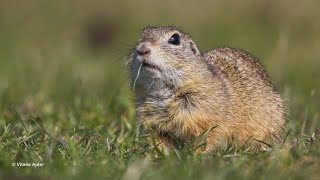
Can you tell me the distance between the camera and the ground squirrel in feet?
19.8

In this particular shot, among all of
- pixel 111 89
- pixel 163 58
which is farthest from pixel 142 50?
pixel 111 89

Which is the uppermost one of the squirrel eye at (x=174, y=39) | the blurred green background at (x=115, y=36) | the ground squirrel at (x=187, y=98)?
the squirrel eye at (x=174, y=39)

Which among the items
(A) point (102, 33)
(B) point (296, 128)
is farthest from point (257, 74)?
(A) point (102, 33)

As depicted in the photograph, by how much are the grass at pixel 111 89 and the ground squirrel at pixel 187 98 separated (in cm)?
23

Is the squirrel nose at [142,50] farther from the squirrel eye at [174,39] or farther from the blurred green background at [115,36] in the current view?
the blurred green background at [115,36]

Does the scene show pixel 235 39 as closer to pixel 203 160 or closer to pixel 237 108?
pixel 237 108

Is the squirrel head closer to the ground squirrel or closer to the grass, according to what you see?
the ground squirrel

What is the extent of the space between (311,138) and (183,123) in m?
1.02

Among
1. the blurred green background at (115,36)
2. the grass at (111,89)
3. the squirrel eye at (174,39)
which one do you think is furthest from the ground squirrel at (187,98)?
the blurred green background at (115,36)

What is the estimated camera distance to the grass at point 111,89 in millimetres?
4914

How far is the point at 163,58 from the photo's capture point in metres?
6.01

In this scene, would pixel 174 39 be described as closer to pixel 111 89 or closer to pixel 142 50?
pixel 142 50

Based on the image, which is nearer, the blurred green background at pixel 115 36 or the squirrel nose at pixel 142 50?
the squirrel nose at pixel 142 50

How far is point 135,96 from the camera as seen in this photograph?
6402 millimetres
